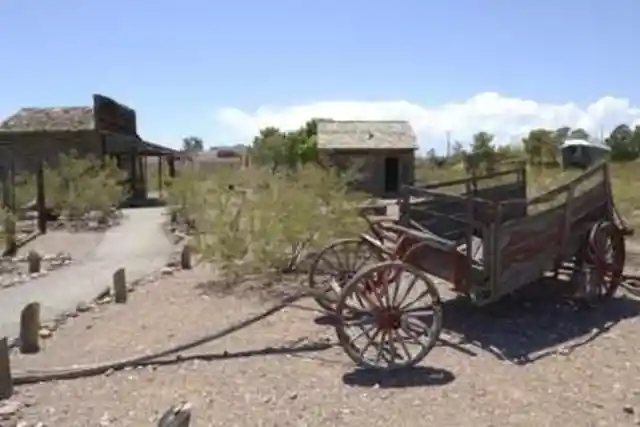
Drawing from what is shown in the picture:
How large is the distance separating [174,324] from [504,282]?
3.81 metres

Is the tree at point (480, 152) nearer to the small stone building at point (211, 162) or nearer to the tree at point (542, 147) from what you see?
the tree at point (542, 147)

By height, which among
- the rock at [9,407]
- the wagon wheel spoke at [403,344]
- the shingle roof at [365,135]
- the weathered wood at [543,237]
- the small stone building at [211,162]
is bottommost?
the rock at [9,407]

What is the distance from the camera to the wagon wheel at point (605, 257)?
344 inches

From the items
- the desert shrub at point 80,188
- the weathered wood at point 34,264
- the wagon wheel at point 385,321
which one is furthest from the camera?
the desert shrub at point 80,188

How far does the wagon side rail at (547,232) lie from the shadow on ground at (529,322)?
490 mm

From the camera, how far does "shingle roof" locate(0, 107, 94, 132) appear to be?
104 feet

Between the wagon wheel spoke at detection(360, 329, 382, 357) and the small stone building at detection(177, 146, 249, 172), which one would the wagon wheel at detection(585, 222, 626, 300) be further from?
the small stone building at detection(177, 146, 249, 172)

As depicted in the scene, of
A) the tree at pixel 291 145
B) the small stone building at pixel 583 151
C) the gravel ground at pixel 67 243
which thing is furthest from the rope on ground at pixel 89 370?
the tree at pixel 291 145

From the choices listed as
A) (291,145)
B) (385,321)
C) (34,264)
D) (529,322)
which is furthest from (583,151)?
(291,145)

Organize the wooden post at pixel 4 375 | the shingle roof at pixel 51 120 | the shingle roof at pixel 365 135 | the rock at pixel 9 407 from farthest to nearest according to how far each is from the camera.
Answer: the shingle roof at pixel 365 135
the shingle roof at pixel 51 120
the wooden post at pixel 4 375
the rock at pixel 9 407

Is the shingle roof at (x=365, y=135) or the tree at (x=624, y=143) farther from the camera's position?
the tree at (x=624, y=143)

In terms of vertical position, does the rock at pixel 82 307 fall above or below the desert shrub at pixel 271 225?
below

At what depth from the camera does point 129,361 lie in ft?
22.9

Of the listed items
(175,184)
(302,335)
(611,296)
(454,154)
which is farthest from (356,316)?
(454,154)
